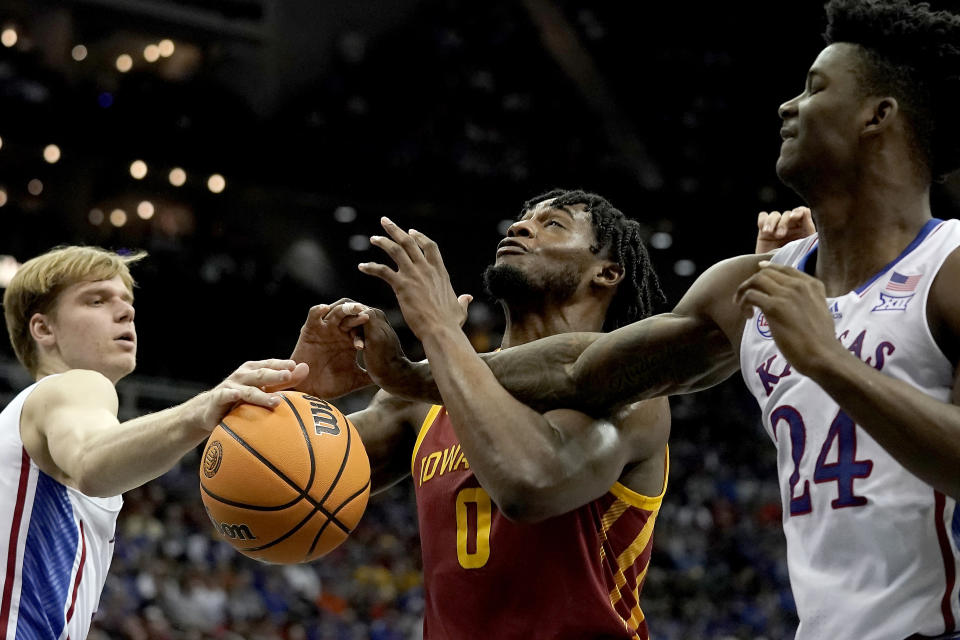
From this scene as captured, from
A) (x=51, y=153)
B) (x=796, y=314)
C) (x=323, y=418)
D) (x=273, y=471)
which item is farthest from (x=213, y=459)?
(x=51, y=153)

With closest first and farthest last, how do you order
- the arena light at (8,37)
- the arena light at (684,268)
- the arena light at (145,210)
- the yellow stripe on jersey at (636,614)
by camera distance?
the yellow stripe on jersey at (636,614)
the arena light at (8,37)
the arena light at (145,210)
the arena light at (684,268)

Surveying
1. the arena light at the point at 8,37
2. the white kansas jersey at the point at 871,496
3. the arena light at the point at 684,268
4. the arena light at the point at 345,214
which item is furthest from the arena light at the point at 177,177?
the white kansas jersey at the point at 871,496

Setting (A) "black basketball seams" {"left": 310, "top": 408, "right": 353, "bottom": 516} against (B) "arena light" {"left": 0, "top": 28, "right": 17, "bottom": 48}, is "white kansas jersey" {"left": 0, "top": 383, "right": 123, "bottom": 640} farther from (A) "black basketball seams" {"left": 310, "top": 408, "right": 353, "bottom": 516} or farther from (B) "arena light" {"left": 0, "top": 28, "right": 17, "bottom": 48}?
(B) "arena light" {"left": 0, "top": 28, "right": 17, "bottom": 48}

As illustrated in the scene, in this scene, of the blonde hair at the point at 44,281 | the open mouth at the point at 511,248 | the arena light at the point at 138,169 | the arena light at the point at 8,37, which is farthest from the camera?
the arena light at the point at 8,37

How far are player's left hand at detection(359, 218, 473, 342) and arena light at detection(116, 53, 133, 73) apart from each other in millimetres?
17636

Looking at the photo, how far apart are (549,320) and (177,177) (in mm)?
15714

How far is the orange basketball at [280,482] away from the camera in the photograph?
305 centimetres

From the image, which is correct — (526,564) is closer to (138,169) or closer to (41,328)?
(41,328)

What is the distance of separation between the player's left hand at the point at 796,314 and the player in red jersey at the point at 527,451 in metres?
0.95

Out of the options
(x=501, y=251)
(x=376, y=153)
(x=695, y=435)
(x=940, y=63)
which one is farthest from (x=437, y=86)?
(x=940, y=63)

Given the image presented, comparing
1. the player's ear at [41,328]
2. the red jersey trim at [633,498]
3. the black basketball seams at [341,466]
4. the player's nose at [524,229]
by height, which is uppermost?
the player's ear at [41,328]

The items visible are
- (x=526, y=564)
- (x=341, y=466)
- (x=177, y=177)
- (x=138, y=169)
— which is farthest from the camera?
(x=177, y=177)

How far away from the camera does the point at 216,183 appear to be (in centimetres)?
1872

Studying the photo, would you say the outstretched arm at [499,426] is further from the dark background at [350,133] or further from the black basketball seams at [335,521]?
the dark background at [350,133]
